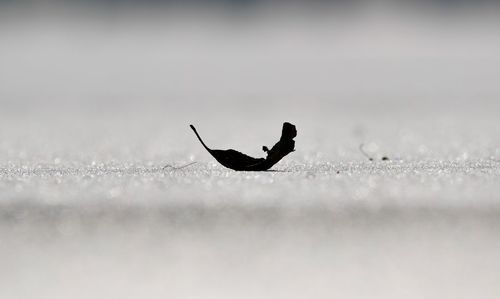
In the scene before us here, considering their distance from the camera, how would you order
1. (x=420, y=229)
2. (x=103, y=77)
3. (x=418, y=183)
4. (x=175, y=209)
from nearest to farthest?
(x=420, y=229) → (x=175, y=209) → (x=418, y=183) → (x=103, y=77)

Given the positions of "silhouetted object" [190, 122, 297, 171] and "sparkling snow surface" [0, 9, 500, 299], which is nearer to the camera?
"sparkling snow surface" [0, 9, 500, 299]

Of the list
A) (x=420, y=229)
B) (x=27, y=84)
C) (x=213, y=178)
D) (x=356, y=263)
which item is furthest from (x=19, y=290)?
(x=27, y=84)

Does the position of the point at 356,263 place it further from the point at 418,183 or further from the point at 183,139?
the point at 183,139

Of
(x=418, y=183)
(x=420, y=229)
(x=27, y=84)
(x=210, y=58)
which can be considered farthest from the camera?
(x=210, y=58)

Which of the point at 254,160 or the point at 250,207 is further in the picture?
the point at 254,160

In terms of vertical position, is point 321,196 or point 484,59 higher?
point 484,59

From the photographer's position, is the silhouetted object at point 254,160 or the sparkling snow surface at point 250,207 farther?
the silhouetted object at point 254,160

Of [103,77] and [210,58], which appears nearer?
[103,77]

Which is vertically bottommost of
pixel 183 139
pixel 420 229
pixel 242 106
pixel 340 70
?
pixel 420 229

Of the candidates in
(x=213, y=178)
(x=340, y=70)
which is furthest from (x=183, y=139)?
(x=340, y=70)
